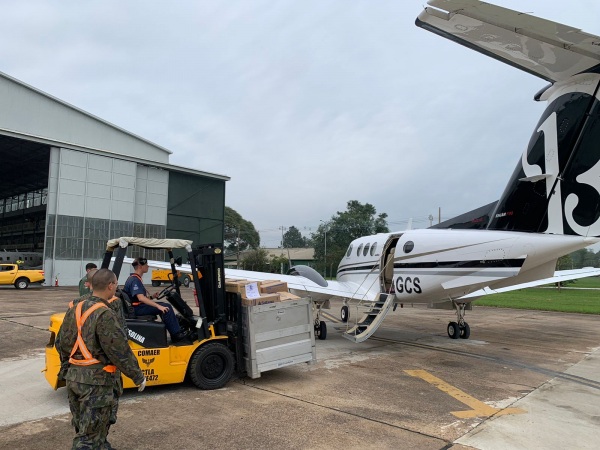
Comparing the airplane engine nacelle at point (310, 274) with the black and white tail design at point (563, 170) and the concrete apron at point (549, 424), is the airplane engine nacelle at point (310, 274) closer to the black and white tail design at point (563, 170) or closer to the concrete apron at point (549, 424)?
the black and white tail design at point (563, 170)

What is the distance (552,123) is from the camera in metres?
9.55

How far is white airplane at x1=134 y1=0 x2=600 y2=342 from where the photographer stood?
24.6ft

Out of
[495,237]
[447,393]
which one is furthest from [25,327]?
[495,237]

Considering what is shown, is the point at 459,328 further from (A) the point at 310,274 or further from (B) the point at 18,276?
(B) the point at 18,276

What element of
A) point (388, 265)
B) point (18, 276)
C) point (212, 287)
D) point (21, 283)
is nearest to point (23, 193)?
point (18, 276)

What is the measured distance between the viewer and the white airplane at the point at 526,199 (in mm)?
7504

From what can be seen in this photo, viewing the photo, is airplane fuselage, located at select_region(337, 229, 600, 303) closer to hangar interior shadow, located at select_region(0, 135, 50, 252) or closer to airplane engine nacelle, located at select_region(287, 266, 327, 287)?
airplane engine nacelle, located at select_region(287, 266, 327, 287)

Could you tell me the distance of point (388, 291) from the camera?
13203mm

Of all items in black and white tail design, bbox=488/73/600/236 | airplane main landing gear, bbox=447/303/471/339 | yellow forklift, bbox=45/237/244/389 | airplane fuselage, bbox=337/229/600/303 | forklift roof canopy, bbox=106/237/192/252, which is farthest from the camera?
airplane main landing gear, bbox=447/303/471/339

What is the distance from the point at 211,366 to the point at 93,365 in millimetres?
3531

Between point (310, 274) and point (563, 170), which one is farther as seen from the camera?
point (310, 274)

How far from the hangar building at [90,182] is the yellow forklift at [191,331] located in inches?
872

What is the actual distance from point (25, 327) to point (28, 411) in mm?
8249

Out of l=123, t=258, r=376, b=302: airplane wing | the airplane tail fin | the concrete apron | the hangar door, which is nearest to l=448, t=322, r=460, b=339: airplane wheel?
l=123, t=258, r=376, b=302: airplane wing
